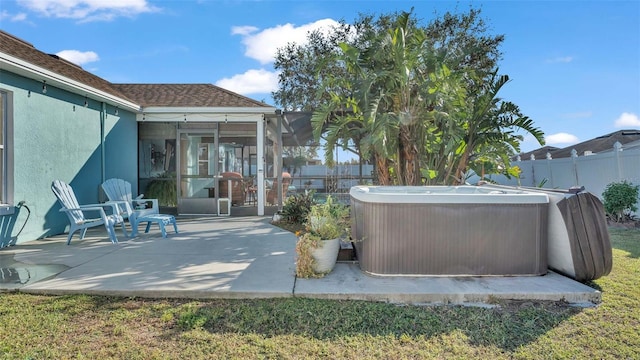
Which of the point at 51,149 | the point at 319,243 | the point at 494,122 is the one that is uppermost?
the point at 494,122

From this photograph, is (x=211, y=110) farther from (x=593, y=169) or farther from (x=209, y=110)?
(x=593, y=169)

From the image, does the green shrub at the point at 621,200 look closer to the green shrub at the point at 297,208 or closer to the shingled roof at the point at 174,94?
the green shrub at the point at 297,208

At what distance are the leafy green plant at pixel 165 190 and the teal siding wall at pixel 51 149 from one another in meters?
1.28

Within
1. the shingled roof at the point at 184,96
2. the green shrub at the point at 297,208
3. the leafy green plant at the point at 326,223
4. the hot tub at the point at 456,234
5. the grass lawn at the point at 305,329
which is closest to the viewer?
the grass lawn at the point at 305,329

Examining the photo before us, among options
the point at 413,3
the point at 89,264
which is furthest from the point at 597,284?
the point at 413,3

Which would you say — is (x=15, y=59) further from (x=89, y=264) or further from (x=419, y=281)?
(x=419, y=281)

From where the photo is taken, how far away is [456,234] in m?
3.77

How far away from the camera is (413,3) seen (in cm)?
1084

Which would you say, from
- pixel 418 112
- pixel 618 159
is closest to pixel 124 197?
pixel 418 112

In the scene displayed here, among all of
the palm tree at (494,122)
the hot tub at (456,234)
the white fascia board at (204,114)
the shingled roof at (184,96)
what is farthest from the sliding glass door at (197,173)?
the hot tub at (456,234)

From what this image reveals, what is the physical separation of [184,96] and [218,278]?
24.8 feet

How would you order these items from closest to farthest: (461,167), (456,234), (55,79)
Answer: (456,234) < (55,79) < (461,167)

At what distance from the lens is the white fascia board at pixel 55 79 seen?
5207mm

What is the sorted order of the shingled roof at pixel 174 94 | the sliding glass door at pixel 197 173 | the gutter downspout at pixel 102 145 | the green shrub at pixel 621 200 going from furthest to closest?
the sliding glass door at pixel 197 173 → the shingled roof at pixel 174 94 → the gutter downspout at pixel 102 145 → the green shrub at pixel 621 200
